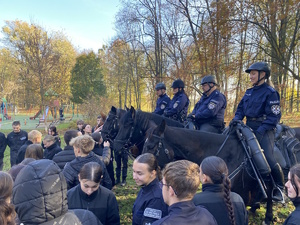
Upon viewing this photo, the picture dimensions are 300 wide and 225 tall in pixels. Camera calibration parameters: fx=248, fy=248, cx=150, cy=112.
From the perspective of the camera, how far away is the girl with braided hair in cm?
232

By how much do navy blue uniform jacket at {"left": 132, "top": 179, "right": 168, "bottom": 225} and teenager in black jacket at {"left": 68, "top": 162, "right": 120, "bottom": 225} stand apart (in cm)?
39

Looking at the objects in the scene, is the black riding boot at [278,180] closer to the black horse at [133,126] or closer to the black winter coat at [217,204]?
the black winter coat at [217,204]

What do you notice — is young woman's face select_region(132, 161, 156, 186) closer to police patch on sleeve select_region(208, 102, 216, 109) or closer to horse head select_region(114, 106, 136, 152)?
police patch on sleeve select_region(208, 102, 216, 109)

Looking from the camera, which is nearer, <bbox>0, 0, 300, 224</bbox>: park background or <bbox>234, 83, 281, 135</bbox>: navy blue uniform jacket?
<bbox>234, 83, 281, 135</bbox>: navy blue uniform jacket

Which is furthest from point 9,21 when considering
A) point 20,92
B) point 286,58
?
point 286,58

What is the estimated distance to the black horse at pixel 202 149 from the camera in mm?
3766

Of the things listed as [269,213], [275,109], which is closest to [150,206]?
[275,109]

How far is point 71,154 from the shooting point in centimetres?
433

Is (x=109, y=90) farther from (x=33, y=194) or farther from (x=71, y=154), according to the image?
(x=33, y=194)

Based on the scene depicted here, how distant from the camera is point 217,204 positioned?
7.64ft

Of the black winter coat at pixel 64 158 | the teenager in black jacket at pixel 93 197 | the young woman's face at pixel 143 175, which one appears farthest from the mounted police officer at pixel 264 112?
the black winter coat at pixel 64 158

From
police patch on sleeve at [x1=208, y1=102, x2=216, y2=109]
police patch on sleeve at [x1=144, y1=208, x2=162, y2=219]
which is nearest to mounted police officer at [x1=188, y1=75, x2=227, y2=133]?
police patch on sleeve at [x1=208, y1=102, x2=216, y2=109]

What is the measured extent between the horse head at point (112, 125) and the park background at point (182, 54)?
60.0 inches

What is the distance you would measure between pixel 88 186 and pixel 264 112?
320cm
